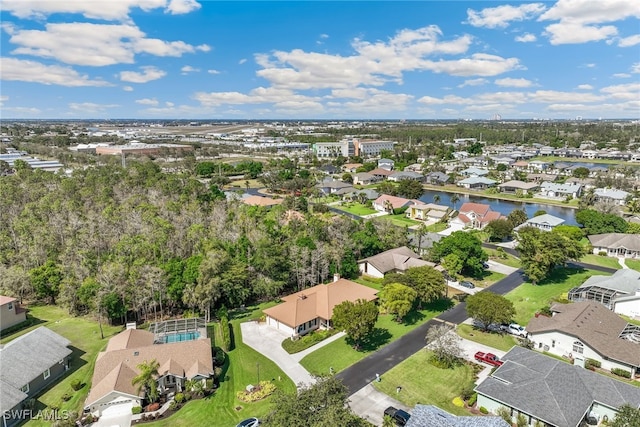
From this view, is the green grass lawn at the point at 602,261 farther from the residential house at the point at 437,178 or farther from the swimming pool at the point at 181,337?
the residential house at the point at 437,178

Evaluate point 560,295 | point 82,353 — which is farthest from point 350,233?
point 82,353

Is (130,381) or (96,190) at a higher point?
(96,190)

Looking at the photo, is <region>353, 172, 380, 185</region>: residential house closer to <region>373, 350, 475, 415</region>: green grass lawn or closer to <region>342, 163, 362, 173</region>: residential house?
<region>342, 163, 362, 173</region>: residential house

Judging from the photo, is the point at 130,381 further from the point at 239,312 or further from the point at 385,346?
the point at 385,346

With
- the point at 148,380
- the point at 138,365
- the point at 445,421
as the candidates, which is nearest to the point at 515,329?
the point at 445,421

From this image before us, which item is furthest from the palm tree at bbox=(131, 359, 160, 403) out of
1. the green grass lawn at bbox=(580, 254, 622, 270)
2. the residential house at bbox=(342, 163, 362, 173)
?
the residential house at bbox=(342, 163, 362, 173)

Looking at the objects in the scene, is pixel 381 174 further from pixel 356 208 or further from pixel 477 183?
pixel 356 208

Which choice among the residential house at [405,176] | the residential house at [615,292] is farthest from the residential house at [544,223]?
the residential house at [405,176]
